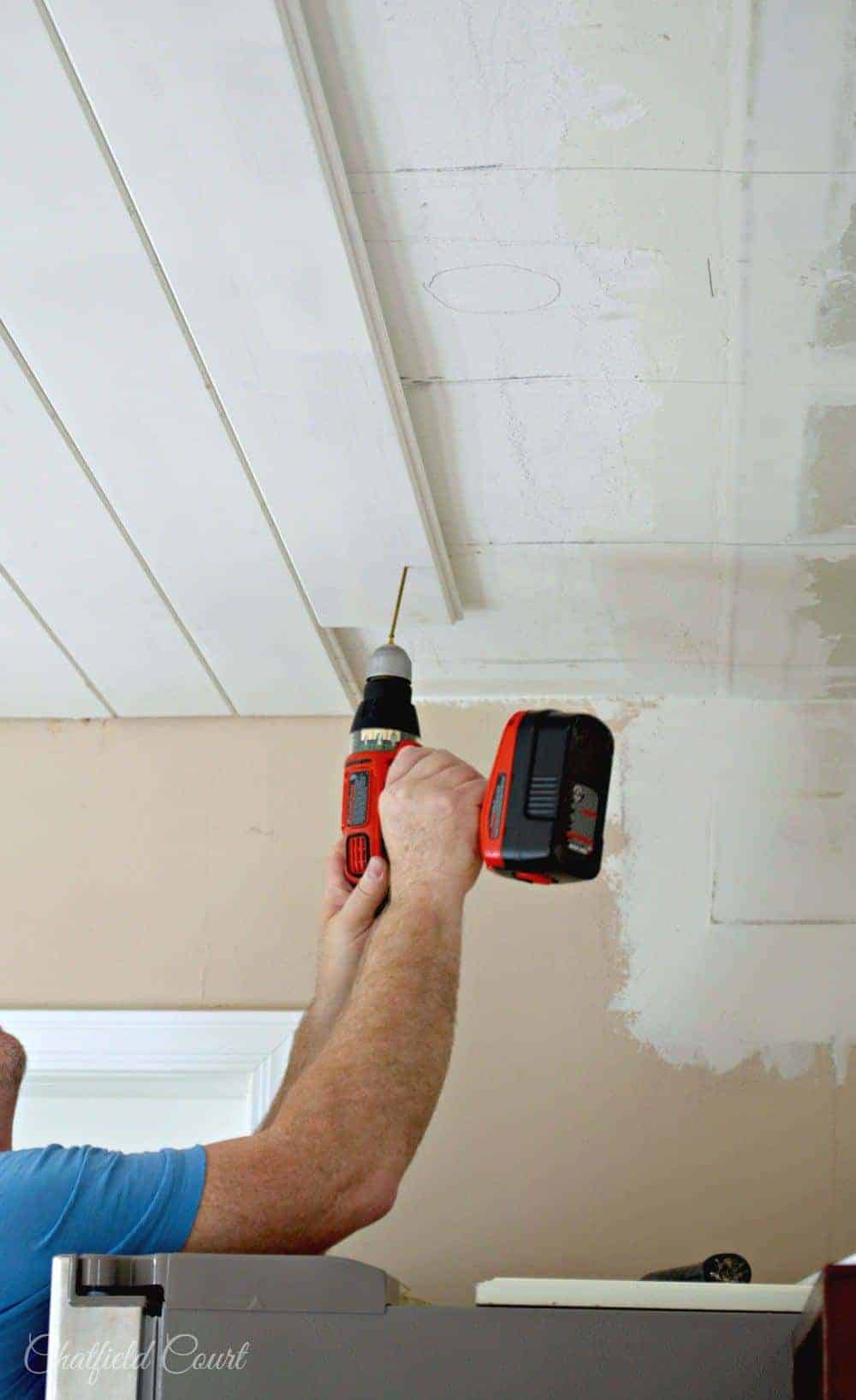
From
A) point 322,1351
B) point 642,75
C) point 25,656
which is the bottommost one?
point 322,1351

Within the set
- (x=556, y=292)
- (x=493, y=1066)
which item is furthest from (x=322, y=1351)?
(x=493, y=1066)

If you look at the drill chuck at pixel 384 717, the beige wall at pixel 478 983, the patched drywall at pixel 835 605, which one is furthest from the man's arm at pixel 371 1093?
the beige wall at pixel 478 983

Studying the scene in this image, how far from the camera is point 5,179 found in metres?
1.33

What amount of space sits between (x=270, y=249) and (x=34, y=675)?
1301mm

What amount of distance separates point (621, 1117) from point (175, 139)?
176 cm

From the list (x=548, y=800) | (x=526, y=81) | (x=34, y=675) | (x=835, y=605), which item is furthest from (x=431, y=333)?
(x=34, y=675)

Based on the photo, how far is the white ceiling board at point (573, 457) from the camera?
1.67m

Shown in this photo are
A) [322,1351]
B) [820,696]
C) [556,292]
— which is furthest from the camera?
[820,696]

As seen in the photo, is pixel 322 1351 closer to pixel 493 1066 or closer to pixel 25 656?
pixel 493 1066

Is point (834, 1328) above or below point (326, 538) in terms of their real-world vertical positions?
below

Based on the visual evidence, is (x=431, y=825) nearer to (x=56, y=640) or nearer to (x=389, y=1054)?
(x=389, y=1054)

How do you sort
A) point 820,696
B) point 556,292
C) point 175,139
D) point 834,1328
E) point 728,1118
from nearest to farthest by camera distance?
1. point 834,1328
2. point 175,139
3. point 556,292
4. point 728,1118
5. point 820,696

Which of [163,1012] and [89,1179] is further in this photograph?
[163,1012]

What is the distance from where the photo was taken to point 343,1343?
1.12 metres
